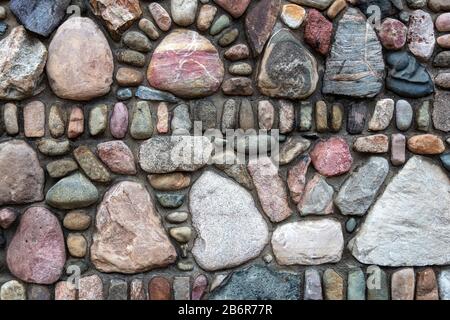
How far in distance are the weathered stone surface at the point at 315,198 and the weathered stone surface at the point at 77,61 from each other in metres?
0.74

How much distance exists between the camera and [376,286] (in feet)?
6.07

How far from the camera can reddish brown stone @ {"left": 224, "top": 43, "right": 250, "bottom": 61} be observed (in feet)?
5.77

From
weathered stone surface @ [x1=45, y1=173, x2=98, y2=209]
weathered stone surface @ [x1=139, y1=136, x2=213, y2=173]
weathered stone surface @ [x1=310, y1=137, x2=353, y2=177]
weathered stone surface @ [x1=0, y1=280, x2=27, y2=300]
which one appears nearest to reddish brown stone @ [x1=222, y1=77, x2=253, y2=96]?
weathered stone surface @ [x1=139, y1=136, x2=213, y2=173]

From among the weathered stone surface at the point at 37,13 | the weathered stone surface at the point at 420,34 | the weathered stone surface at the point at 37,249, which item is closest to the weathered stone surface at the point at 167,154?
the weathered stone surface at the point at 37,249

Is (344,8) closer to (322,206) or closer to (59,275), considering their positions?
(322,206)

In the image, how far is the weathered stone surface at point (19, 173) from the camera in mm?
1709

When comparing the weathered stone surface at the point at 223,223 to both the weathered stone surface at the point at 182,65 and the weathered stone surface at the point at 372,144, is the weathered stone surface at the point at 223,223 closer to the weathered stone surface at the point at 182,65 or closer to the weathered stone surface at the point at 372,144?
the weathered stone surface at the point at 182,65

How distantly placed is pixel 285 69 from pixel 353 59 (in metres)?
0.23

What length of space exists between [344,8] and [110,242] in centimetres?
107

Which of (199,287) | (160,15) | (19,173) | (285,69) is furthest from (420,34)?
(19,173)

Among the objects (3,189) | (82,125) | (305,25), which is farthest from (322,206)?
(3,189)

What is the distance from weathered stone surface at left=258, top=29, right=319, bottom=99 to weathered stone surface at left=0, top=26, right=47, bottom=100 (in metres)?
0.70

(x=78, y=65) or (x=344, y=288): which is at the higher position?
(x=78, y=65)

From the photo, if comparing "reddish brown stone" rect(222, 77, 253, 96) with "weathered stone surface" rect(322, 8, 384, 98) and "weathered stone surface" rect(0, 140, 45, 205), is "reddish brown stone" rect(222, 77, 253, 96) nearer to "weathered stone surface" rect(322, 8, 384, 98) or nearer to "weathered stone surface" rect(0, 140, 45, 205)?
"weathered stone surface" rect(322, 8, 384, 98)
